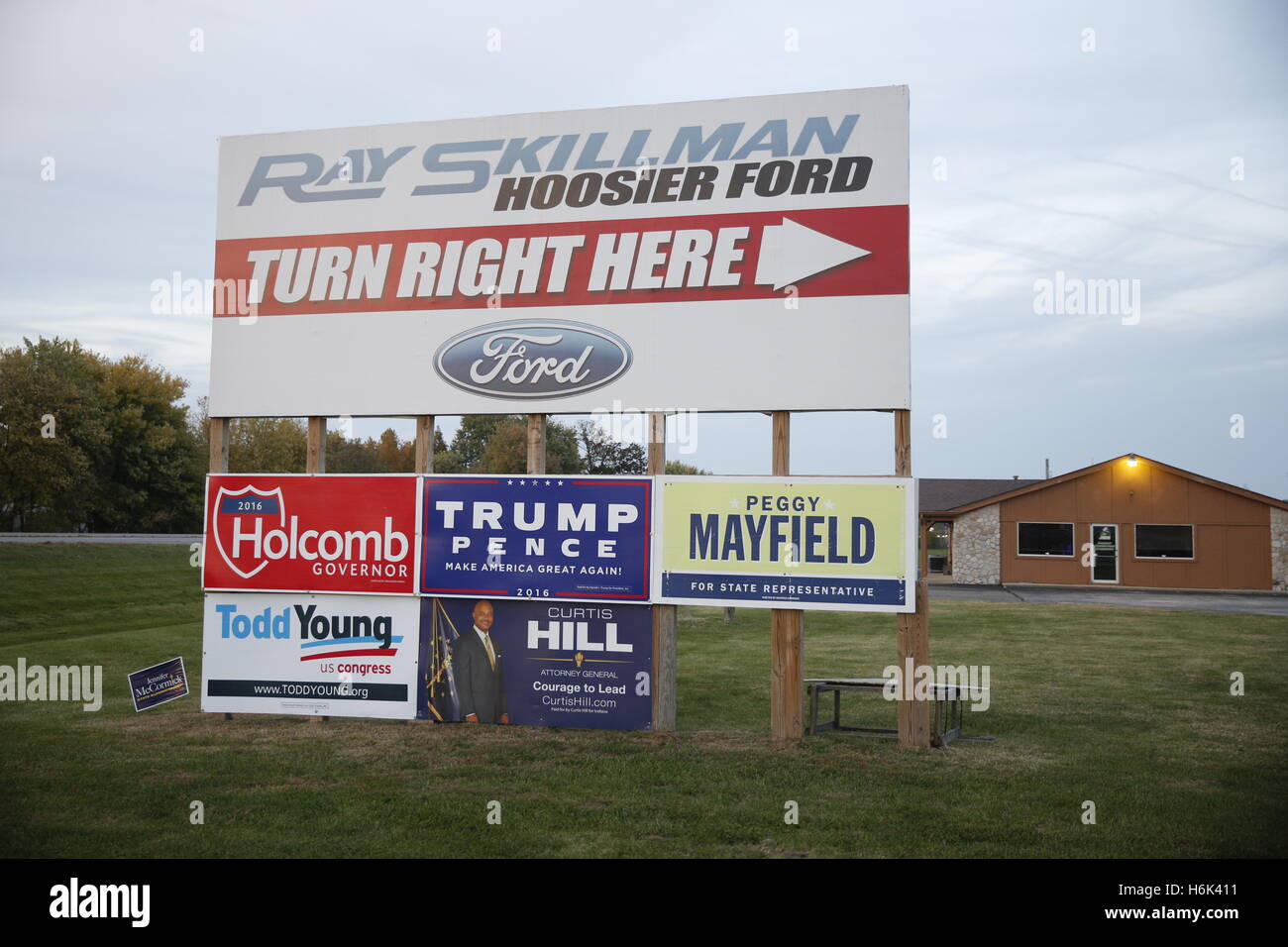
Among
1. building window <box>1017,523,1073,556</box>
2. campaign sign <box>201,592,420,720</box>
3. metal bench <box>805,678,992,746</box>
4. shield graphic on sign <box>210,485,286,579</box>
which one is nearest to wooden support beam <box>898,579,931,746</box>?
metal bench <box>805,678,992,746</box>

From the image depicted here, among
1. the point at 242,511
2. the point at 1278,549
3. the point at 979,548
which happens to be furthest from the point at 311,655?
the point at 1278,549

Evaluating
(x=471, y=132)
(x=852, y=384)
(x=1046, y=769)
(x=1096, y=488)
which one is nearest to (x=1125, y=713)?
(x=1046, y=769)

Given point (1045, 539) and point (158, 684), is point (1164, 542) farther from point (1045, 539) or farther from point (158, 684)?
point (158, 684)

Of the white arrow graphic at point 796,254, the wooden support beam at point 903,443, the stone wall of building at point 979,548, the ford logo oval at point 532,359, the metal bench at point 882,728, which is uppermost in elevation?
the white arrow graphic at point 796,254

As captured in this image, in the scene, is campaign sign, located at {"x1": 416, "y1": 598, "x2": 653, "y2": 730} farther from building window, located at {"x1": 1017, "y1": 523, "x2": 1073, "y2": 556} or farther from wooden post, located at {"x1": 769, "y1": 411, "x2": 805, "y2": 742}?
building window, located at {"x1": 1017, "y1": 523, "x2": 1073, "y2": 556}

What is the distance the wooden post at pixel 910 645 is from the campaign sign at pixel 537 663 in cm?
253

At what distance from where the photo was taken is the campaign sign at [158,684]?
37.1 feet

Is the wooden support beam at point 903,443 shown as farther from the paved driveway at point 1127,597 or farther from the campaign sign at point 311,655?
the paved driveway at point 1127,597

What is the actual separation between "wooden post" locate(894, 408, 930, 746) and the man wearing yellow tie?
13.5ft

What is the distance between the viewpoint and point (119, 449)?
5100cm

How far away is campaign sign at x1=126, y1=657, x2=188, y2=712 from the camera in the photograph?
11320mm

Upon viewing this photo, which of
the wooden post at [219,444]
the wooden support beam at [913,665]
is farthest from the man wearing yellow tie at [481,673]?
the wooden support beam at [913,665]
